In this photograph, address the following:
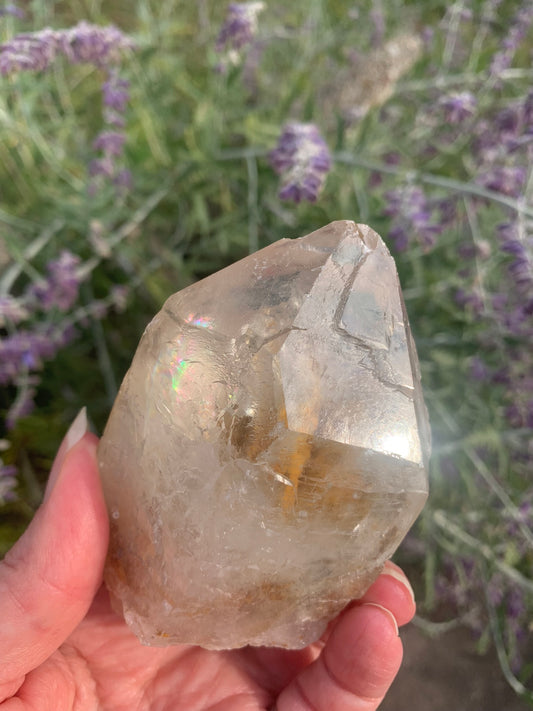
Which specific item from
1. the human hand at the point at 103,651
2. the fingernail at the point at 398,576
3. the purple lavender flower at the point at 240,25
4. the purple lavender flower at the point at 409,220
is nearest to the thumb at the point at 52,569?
the human hand at the point at 103,651

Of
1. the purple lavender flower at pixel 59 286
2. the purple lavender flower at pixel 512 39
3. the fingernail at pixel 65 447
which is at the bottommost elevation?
the fingernail at pixel 65 447

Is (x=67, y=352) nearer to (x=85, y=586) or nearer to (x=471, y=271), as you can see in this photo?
(x=85, y=586)

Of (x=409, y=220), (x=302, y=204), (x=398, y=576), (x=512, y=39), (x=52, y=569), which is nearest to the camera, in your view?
(x=52, y=569)

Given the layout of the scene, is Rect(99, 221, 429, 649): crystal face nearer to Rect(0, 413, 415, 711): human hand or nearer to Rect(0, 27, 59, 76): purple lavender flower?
Rect(0, 413, 415, 711): human hand

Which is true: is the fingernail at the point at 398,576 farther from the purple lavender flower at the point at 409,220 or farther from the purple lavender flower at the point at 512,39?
the purple lavender flower at the point at 512,39

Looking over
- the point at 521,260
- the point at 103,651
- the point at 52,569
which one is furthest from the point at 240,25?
the point at 103,651

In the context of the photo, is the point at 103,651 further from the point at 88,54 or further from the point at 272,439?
the point at 88,54
